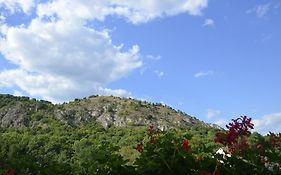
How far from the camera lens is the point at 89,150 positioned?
6.80 metres

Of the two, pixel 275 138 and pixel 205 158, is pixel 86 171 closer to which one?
pixel 205 158

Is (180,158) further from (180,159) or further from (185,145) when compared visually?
(185,145)

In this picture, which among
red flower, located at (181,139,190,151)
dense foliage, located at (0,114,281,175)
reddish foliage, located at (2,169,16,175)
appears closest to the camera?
reddish foliage, located at (2,169,16,175)

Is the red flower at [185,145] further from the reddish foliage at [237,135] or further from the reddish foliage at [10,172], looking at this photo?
the reddish foliage at [10,172]

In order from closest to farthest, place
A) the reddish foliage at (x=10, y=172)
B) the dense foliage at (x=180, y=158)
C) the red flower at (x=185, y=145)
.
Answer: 1. the reddish foliage at (x=10, y=172)
2. the dense foliage at (x=180, y=158)
3. the red flower at (x=185, y=145)

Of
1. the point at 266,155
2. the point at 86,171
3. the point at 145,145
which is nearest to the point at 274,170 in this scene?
the point at 266,155

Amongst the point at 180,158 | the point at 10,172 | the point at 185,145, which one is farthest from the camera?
the point at 185,145

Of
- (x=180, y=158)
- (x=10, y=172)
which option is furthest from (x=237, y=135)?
(x=10, y=172)

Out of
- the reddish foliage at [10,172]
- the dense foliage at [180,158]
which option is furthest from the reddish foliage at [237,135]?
the reddish foliage at [10,172]

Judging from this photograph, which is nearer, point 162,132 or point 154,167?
point 154,167

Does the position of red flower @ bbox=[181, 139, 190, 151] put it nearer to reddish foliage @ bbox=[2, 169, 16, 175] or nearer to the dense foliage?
the dense foliage

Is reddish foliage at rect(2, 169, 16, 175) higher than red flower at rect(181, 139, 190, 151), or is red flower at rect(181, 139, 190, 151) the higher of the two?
red flower at rect(181, 139, 190, 151)

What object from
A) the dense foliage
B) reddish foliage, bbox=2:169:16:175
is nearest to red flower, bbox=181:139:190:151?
the dense foliage

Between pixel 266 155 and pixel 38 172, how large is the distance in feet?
9.63
